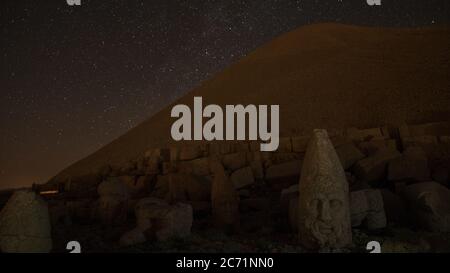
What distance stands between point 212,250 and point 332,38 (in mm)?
36891

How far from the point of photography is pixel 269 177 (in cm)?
1555

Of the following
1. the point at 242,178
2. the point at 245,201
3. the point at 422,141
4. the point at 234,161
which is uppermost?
the point at 422,141

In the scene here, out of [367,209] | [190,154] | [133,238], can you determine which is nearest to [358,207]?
[367,209]

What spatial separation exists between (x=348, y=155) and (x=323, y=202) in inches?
243

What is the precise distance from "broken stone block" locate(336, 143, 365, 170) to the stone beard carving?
214 inches

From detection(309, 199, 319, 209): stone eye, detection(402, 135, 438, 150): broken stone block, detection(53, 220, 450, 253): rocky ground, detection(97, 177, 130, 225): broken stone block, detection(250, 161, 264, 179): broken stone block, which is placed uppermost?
detection(402, 135, 438, 150): broken stone block

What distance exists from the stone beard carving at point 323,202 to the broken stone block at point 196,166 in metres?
8.08

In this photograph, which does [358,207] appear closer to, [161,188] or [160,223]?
[160,223]

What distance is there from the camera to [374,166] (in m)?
13.9

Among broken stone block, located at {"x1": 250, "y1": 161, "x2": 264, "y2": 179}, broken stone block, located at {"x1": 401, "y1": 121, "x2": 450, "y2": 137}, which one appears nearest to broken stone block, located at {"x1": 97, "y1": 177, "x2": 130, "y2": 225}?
broken stone block, located at {"x1": 250, "y1": 161, "x2": 264, "y2": 179}

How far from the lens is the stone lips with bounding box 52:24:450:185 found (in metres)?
24.6

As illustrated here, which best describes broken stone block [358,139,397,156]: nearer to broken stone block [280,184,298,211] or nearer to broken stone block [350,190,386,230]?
broken stone block [280,184,298,211]
